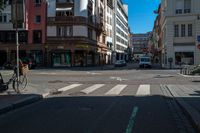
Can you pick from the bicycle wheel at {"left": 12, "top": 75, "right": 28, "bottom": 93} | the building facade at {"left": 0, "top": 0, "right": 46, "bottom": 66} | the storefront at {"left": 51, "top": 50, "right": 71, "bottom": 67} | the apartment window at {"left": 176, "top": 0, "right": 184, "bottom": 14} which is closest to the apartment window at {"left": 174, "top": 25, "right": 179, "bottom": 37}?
the apartment window at {"left": 176, "top": 0, "right": 184, "bottom": 14}

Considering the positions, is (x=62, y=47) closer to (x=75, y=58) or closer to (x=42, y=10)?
(x=75, y=58)

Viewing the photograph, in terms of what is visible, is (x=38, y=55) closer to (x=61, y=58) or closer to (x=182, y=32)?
(x=61, y=58)

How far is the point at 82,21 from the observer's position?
5544cm

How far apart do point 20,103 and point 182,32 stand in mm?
42300

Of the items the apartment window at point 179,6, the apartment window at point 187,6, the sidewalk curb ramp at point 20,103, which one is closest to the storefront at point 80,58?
the apartment window at point 179,6

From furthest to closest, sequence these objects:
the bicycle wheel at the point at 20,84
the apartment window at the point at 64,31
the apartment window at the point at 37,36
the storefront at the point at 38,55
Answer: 1. the storefront at the point at 38,55
2. the apartment window at the point at 37,36
3. the apartment window at the point at 64,31
4. the bicycle wheel at the point at 20,84

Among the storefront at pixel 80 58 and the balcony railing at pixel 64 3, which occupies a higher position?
the balcony railing at pixel 64 3

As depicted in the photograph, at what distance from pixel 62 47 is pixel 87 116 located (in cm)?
4670

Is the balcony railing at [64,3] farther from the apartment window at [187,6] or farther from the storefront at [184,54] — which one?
the storefront at [184,54]

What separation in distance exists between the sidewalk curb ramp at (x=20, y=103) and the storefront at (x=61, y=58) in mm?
42111

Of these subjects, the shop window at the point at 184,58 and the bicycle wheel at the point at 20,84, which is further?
the shop window at the point at 184,58

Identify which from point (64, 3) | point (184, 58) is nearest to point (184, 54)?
point (184, 58)

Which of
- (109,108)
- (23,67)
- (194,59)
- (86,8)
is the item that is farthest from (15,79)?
(86,8)

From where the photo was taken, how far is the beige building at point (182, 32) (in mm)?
50312
